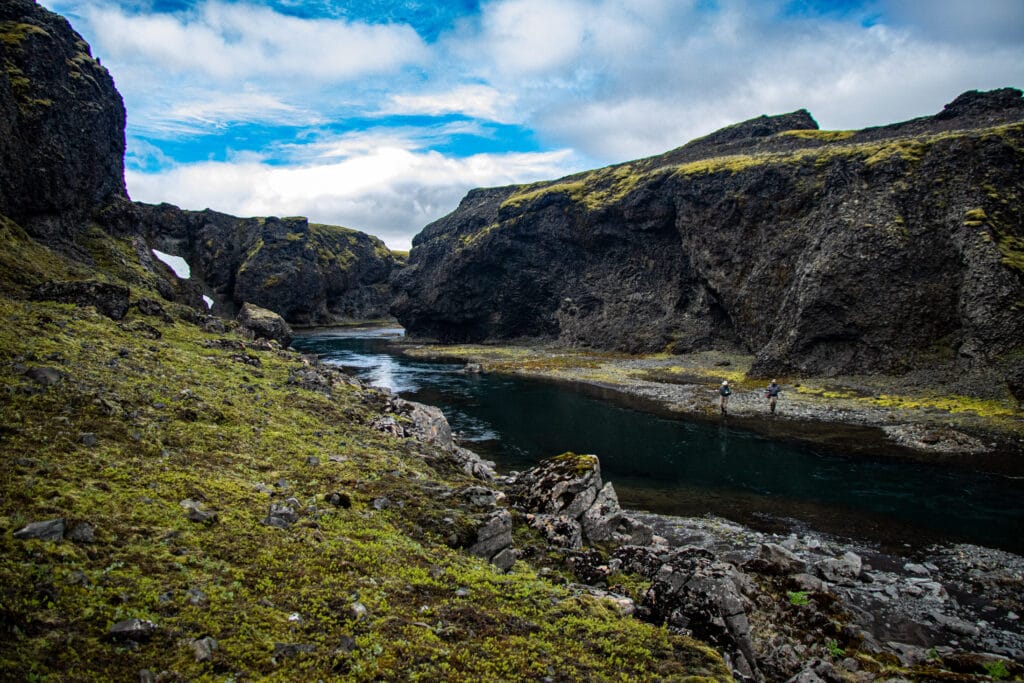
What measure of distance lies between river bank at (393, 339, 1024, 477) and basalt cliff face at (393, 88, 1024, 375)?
188 inches

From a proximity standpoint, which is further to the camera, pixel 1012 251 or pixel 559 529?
pixel 1012 251

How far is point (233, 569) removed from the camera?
790 cm

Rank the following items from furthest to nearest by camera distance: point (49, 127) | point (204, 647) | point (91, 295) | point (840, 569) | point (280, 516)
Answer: point (49, 127) → point (91, 295) → point (840, 569) → point (280, 516) → point (204, 647)

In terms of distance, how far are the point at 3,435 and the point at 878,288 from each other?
59445mm

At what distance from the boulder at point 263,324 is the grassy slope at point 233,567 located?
38925 millimetres

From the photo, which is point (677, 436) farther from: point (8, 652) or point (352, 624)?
point (8, 652)

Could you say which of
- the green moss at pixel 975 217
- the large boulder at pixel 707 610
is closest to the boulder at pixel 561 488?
the large boulder at pixel 707 610

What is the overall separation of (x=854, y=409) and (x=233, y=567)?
4314 cm

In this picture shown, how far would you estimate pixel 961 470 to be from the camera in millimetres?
26031

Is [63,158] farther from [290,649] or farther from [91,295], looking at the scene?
[290,649]

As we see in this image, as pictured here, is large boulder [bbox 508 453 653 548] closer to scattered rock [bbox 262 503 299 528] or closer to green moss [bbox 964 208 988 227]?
scattered rock [bbox 262 503 299 528]

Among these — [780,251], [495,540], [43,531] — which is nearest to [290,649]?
[43,531]

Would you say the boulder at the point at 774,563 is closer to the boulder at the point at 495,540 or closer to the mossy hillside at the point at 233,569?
the mossy hillside at the point at 233,569

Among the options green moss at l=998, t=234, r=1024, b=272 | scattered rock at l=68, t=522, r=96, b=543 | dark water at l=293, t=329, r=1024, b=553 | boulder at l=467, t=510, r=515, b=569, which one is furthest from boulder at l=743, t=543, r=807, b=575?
green moss at l=998, t=234, r=1024, b=272
